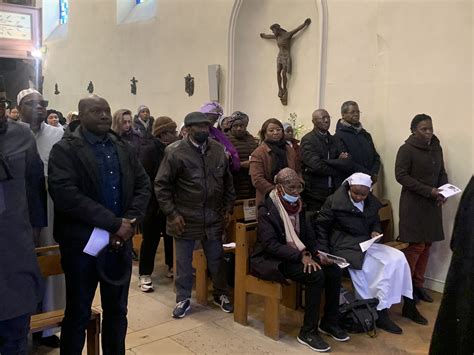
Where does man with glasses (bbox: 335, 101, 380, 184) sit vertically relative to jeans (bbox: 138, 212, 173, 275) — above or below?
above

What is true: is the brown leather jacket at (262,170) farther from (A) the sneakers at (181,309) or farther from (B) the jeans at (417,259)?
(B) the jeans at (417,259)

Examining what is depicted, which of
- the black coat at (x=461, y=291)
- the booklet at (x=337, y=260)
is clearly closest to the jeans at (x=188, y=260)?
the booklet at (x=337, y=260)

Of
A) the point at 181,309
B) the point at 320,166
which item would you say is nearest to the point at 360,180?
the point at 320,166

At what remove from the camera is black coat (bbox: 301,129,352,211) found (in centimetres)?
460

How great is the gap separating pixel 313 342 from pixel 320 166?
162 cm

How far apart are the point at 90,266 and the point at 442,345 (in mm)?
1866

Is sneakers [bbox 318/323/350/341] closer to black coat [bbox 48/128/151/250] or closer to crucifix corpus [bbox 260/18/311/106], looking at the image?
black coat [bbox 48/128/151/250]

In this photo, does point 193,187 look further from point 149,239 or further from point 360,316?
point 360,316

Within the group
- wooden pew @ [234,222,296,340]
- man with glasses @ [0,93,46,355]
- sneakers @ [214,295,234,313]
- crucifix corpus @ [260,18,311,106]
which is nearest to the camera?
man with glasses @ [0,93,46,355]

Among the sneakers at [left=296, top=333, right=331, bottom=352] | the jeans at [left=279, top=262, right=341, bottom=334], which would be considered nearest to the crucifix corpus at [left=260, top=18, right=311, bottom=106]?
the jeans at [left=279, top=262, right=341, bottom=334]

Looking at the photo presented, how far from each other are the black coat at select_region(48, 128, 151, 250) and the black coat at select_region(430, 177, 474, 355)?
1756 millimetres

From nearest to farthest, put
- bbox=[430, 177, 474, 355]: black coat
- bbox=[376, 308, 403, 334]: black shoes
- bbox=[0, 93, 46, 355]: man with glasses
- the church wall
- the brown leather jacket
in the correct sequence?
bbox=[430, 177, 474, 355]: black coat < bbox=[0, 93, 46, 355]: man with glasses < bbox=[376, 308, 403, 334]: black shoes < the brown leather jacket < the church wall

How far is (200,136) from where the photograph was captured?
3.88 meters

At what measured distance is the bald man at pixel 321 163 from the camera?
4605mm
